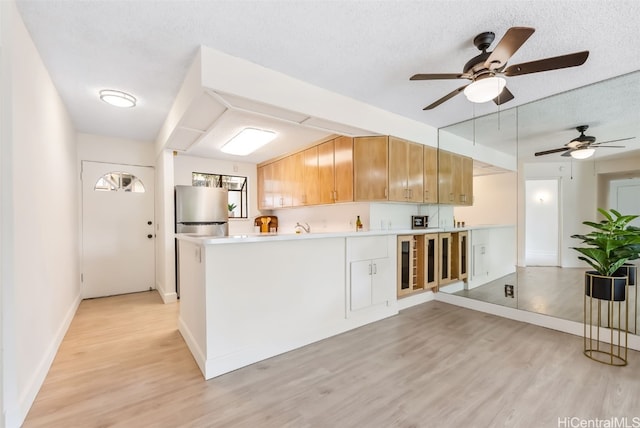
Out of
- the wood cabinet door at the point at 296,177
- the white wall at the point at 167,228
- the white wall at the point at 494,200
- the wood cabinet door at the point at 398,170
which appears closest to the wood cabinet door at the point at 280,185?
the wood cabinet door at the point at 296,177

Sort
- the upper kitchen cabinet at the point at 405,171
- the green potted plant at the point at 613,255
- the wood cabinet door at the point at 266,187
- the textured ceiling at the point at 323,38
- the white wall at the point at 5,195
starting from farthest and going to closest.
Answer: the wood cabinet door at the point at 266,187, the upper kitchen cabinet at the point at 405,171, the green potted plant at the point at 613,255, the textured ceiling at the point at 323,38, the white wall at the point at 5,195

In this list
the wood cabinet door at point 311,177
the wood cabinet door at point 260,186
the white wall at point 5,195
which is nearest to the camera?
the white wall at point 5,195

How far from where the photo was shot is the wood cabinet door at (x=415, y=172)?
3816mm

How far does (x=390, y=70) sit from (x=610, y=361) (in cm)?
306

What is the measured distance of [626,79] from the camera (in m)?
2.63

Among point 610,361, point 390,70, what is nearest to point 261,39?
point 390,70

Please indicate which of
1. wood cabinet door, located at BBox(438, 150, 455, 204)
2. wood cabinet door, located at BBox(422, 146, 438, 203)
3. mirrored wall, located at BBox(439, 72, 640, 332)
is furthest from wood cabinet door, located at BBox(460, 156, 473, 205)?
wood cabinet door, located at BBox(422, 146, 438, 203)

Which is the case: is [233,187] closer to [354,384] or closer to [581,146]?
[354,384]

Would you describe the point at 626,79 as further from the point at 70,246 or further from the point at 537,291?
the point at 70,246

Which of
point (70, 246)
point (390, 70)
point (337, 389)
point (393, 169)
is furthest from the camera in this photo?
point (393, 169)

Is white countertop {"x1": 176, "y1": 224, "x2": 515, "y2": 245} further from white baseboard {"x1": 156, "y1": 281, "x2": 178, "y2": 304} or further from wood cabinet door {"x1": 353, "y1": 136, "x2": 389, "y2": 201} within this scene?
white baseboard {"x1": 156, "y1": 281, "x2": 178, "y2": 304}

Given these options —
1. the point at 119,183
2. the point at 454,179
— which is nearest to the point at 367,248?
the point at 454,179

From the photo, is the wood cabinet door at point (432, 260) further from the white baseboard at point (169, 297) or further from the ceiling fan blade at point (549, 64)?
the white baseboard at point (169, 297)

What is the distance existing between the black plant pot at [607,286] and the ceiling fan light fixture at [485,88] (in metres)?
1.80
